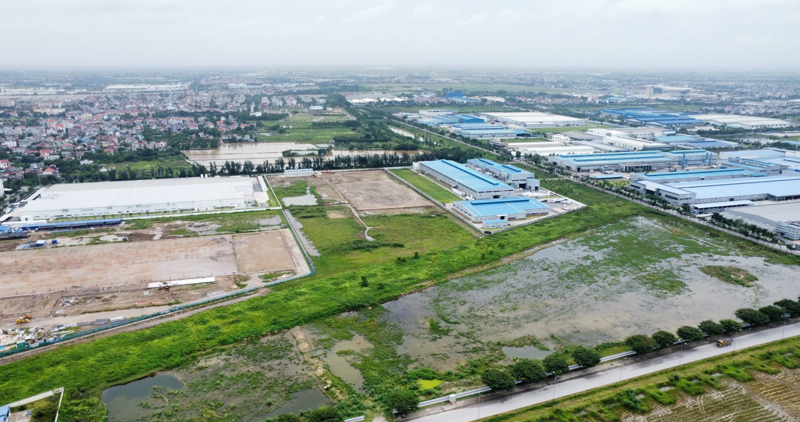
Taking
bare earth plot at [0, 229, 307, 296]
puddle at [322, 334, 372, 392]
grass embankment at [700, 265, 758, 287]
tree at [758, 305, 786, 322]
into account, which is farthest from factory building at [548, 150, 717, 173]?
puddle at [322, 334, 372, 392]

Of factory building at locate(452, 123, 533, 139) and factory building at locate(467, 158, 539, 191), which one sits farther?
factory building at locate(452, 123, 533, 139)

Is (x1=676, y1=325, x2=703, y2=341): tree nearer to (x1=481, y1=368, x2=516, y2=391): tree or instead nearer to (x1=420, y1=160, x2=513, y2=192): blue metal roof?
(x1=481, y1=368, x2=516, y2=391): tree

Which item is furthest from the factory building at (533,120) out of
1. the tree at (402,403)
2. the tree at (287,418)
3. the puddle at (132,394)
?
the tree at (287,418)

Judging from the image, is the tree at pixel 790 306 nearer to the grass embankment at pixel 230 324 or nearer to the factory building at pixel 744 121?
the grass embankment at pixel 230 324

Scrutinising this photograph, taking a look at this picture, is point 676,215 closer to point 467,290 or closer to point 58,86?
point 467,290

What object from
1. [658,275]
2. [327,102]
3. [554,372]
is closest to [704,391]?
[554,372]

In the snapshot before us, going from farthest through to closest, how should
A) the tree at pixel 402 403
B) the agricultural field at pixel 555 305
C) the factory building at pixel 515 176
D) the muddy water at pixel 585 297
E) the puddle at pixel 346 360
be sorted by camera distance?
the factory building at pixel 515 176 → the muddy water at pixel 585 297 → the agricultural field at pixel 555 305 → the puddle at pixel 346 360 → the tree at pixel 402 403
